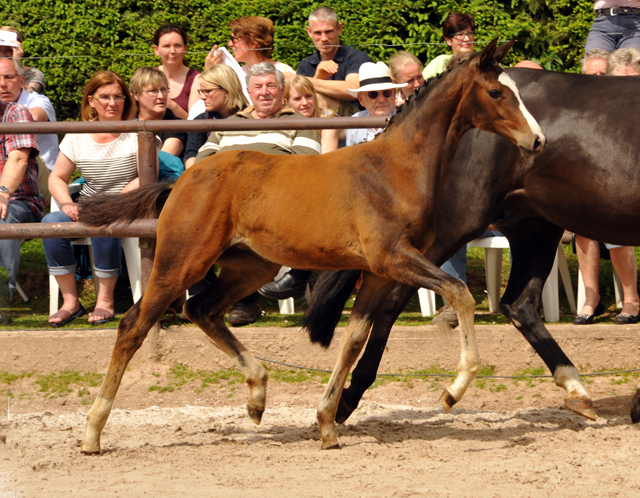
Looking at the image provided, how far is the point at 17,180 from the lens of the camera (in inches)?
234

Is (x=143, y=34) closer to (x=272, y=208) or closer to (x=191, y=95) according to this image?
(x=191, y=95)

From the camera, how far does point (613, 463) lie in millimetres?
3840

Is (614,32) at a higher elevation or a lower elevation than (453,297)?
higher

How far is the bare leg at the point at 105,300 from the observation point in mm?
6137

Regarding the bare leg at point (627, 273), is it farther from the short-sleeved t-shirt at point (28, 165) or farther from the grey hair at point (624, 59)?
the short-sleeved t-shirt at point (28, 165)

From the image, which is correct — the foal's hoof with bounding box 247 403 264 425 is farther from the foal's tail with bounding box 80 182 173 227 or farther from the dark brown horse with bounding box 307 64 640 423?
the foal's tail with bounding box 80 182 173 227

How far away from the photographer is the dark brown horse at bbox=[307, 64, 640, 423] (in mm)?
4410

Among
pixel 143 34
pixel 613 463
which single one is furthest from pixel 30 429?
pixel 143 34

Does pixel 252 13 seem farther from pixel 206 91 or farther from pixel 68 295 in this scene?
pixel 68 295

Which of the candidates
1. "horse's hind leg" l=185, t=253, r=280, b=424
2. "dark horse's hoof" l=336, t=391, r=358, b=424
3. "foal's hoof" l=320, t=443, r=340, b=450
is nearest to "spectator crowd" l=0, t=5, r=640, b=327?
"horse's hind leg" l=185, t=253, r=280, b=424

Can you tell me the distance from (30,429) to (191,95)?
11.5ft

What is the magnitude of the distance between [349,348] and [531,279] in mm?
1480

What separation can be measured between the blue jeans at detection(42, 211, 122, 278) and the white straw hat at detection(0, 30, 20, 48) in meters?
2.09

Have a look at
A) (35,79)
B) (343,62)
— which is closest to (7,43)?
(35,79)
